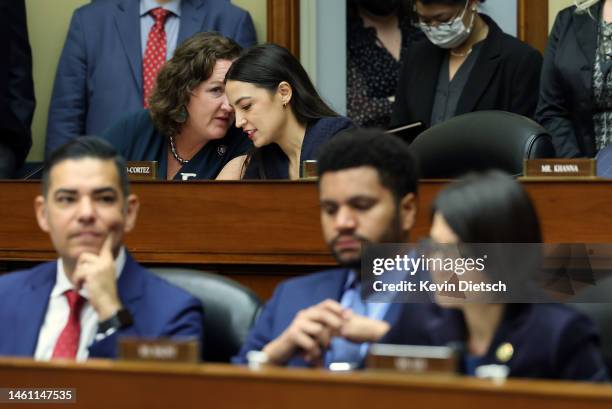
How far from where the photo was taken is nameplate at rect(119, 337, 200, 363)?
1.99m

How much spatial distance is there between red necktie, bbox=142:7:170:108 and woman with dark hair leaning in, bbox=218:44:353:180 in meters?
1.19

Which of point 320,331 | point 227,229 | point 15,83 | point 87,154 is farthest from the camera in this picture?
point 15,83

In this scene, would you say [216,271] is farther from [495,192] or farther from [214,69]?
[495,192]

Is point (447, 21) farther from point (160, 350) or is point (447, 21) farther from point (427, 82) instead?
point (160, 350)

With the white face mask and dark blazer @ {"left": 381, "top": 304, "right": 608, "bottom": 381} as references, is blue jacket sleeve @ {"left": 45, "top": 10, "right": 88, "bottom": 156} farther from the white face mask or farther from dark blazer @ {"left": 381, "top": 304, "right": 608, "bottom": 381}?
dark blazer @ {"left": 381, "top": 304, "right": 608, "bottom": 381}

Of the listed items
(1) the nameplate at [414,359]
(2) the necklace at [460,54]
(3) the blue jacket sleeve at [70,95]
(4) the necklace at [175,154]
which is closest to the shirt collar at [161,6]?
(3) the blue jacket sleeve at [70,95]

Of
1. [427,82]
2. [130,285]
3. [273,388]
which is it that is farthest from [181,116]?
[273,388]

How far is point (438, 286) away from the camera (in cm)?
253

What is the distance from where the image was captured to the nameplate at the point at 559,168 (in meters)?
3.36

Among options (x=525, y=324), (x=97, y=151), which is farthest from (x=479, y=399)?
(x=97, y=151)

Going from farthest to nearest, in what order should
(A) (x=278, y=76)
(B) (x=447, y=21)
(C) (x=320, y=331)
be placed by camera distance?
(B) (x=447, y=21) → (A) (x=278, y=76) → (C) (x=320, y=331)

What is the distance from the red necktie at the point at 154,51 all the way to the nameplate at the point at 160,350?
3259mm

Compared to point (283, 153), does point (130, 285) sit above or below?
below

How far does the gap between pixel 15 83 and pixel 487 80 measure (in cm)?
192
